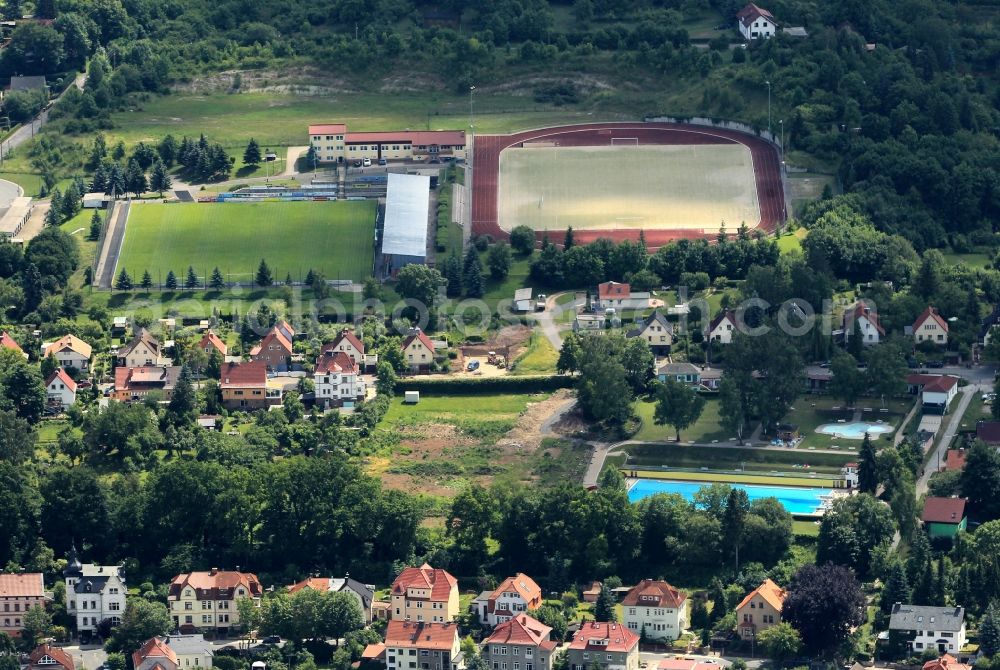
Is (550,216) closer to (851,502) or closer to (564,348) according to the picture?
(564,348)

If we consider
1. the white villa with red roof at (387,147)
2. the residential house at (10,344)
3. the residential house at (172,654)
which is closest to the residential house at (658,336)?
the white villa with red roof at (387,147)

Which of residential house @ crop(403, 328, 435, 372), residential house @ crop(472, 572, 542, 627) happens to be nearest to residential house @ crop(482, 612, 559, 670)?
residential house @ crop(472, 572, 542, 627)

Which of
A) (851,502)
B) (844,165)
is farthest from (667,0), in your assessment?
(851,502)

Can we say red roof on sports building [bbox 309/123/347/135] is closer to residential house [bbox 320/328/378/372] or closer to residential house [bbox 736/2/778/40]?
residential house [bbox 320/328/378/372]

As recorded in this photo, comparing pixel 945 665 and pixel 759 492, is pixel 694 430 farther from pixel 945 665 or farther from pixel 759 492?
pixel 945 665

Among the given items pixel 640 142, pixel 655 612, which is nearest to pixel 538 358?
pixel 640 142
